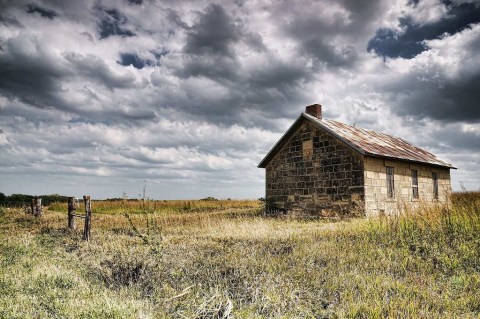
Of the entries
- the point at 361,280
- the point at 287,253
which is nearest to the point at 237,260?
the point at 287,253

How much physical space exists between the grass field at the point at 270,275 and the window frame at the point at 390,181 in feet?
22.8

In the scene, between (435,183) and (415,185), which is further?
(435,183)

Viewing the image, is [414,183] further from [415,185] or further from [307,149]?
[307,149]

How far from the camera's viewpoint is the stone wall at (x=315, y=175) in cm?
1456

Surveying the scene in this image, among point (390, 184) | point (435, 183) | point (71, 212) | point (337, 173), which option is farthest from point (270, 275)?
point (435, 183)

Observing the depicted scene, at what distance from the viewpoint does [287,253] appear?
23.0ft

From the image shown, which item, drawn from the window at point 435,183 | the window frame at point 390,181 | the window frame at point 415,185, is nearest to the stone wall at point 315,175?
the window frame at point 390,181

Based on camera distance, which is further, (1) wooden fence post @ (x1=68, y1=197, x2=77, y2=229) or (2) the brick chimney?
(2) the brick chimney

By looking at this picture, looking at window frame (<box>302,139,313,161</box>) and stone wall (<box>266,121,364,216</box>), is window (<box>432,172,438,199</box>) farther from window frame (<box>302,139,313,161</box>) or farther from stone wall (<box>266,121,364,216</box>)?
window frame (<box>302,139,313,161</box>)

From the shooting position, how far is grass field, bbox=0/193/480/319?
4289 millimetres

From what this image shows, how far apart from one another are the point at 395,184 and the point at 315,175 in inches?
151

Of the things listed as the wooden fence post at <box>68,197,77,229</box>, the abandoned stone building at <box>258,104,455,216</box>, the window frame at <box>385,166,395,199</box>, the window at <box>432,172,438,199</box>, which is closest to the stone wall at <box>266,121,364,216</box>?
the abandoned stone building at <box>258,104,455,216</box>

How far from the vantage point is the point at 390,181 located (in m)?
15.9

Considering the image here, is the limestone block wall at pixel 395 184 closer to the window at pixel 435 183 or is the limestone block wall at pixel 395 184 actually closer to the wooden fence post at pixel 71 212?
the window at pixel 435 183
